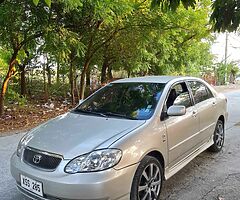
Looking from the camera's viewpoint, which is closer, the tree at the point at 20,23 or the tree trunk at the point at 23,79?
the tree at the point at 20,23

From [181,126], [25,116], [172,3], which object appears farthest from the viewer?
[25,116]

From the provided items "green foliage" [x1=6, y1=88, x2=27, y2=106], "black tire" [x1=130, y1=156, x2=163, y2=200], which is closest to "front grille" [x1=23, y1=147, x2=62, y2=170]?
"black tire" [x1=130, y1=156, x2=163, y2=200]

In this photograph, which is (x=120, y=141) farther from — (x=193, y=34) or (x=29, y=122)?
(x=193, y=34)

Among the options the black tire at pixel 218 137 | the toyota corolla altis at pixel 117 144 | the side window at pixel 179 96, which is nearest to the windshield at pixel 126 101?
the toyota corolla altis at pixel 117 144

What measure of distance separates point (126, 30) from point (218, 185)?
25.5 ft

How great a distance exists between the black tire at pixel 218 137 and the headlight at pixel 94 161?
9.86ft

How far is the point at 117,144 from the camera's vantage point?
10.7 feet

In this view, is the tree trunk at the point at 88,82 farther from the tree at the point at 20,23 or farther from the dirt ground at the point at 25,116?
the tree at the point at 20,23

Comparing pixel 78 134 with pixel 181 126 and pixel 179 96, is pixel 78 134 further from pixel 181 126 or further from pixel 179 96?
pixel 179 96

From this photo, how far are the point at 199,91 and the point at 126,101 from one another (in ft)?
5.16

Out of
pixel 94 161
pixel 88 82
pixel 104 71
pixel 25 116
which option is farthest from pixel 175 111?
pixel 88 82

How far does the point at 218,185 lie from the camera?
4305 mm

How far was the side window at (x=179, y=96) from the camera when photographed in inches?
174

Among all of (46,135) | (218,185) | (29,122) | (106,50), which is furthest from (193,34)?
(46,135)
